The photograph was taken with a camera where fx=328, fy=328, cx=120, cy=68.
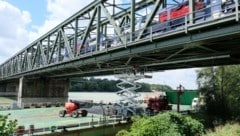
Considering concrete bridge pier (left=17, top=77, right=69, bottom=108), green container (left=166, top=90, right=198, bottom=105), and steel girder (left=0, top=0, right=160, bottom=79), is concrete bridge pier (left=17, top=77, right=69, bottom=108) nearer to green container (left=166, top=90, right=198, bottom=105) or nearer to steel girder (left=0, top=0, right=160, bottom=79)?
steel girder (left=0, top=0, right=160, bottom=79)

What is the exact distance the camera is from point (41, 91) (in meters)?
85.4

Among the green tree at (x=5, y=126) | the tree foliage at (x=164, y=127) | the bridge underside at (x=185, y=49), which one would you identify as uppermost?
the bridge underside at (x=185, y=49)

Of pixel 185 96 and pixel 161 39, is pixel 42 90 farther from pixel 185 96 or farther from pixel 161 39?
pixel 161 39

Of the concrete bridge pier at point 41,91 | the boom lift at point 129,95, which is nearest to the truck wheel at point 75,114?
the boom lift at point 129,95

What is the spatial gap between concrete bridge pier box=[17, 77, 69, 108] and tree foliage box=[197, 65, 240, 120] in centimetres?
4702

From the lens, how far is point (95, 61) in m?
40.8

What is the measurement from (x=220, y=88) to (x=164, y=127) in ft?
85.4

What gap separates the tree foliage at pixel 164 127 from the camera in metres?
24.2

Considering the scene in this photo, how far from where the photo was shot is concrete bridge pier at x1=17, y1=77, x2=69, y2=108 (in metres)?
83.6

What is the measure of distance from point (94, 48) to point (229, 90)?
69.9 feet

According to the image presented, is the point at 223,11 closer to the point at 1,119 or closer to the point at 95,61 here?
the point at 1,119

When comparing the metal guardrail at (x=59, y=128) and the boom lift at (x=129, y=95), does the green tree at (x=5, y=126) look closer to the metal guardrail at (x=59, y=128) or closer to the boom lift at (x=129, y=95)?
the metal guardrail at (x=59, y=128)

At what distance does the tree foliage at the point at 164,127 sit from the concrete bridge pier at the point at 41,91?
6153cm

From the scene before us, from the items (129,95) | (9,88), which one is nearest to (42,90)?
(129,95)
